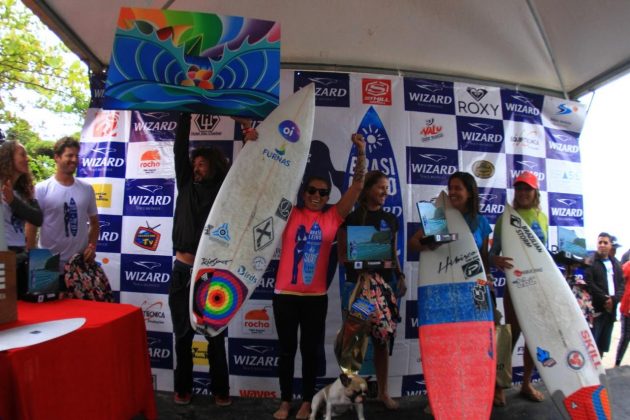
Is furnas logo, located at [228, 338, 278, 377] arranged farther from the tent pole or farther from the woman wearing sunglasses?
the tent pole

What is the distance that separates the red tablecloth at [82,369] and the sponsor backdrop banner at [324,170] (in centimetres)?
97

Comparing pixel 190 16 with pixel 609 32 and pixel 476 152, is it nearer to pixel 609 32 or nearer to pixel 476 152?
pixel 476 152

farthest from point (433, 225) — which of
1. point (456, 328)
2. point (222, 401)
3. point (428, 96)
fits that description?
point (222, 401)

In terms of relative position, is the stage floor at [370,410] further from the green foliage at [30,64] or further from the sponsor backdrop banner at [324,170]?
the green foliage at [30,64]

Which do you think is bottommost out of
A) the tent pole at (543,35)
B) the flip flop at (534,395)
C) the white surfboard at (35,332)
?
the flip flop at (534,395)

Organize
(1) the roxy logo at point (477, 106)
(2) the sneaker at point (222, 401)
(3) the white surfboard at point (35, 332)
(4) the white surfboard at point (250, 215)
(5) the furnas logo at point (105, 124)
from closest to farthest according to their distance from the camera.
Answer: (3) the white surfboard at point (35, 332) < (4) the white surfboard at point (250, 215) < (2) the sneaker at point (222, 401) < (5) the furnas logo at point (105, 124) < (1) the roxy logo at point (477, 106)

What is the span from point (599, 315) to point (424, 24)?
10.0 feet

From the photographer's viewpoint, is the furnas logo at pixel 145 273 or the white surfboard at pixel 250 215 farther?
the furnas logo at pixel 145 273

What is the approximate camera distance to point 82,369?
1.49 metres

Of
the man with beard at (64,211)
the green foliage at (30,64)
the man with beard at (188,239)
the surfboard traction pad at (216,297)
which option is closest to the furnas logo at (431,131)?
the man with beard at (188,239)

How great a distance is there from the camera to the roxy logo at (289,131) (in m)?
2.64

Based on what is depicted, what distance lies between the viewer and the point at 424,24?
279 centimetres

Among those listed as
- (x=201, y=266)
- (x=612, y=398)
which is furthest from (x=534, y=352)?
(x=201, y=266)

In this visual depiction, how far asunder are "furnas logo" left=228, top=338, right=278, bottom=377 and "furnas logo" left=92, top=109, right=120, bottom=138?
6.28ft
